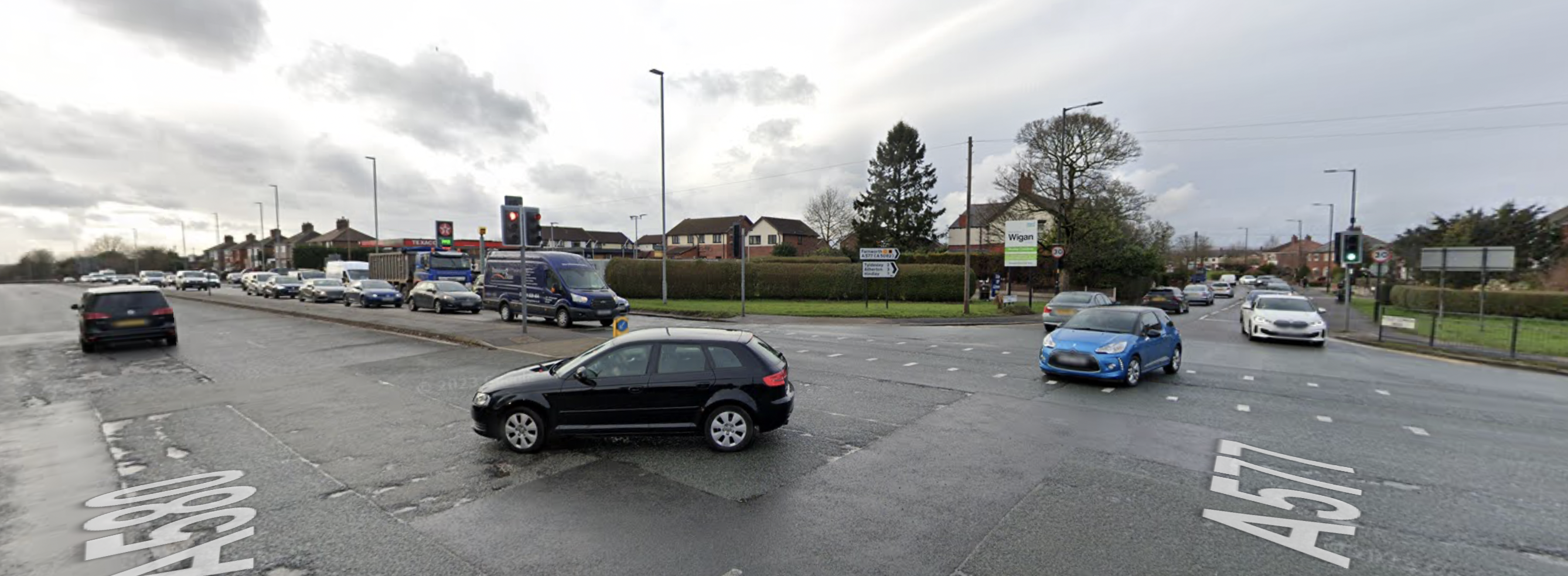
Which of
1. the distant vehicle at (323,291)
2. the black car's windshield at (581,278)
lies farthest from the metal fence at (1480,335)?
the distant vehicle at (323,291)

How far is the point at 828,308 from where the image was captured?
28.5 metres

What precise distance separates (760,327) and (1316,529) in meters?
17.0

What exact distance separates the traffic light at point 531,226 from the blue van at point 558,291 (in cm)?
444

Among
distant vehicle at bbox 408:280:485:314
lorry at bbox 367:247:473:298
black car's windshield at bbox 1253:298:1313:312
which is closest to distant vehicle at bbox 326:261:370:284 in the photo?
lorry at bbox 367:247:473:298

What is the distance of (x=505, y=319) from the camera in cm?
2066

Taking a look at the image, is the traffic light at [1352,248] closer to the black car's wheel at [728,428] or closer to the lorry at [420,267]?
the black car's wheel at [728,428]

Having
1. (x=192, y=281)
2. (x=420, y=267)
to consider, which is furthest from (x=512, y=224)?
(x=192, y=281)

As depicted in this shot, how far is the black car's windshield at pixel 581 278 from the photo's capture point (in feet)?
63.4

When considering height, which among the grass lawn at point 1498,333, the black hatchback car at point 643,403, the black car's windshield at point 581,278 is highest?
the black car's windshield at point 581,278

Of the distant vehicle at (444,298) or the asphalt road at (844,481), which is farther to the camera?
the distant vehicle at (444,298)

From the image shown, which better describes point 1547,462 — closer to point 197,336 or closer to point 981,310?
point 981,310

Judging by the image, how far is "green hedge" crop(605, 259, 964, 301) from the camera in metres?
34.4

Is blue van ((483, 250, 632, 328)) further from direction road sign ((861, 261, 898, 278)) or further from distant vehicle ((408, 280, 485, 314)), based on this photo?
direction road sign ((861, 261, 898, 278))

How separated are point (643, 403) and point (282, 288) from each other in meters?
37.9
